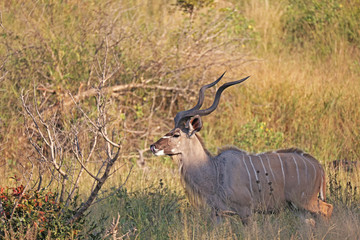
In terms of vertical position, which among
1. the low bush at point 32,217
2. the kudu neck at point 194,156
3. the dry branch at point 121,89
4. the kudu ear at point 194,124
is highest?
the dry branch at point 121,89

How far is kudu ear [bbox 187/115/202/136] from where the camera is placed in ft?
15.2

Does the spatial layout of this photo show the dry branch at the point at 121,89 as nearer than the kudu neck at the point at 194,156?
No

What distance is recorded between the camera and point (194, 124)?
4.70 meters

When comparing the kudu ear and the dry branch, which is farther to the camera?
the dry branch

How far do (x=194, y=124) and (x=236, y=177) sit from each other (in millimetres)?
538

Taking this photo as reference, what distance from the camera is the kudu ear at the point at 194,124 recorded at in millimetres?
4645

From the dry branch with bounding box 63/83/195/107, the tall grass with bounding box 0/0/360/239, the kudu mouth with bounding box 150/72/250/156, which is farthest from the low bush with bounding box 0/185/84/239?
the dry branch with bounding box 63/83/195/107

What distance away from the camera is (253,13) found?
11.2m

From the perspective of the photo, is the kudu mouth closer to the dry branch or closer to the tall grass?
the tall grass

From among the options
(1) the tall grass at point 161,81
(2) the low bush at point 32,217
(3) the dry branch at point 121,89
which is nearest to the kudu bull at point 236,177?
(2) the low bush at point 32,217

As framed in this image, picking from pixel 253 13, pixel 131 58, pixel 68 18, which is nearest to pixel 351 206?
pixel 131 58

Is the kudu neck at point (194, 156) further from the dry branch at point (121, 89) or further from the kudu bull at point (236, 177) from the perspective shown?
the dry branch at point (121, 89)

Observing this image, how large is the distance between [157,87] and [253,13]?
4.28 meters

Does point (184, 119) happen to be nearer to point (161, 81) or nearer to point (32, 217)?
point (32, 217)
